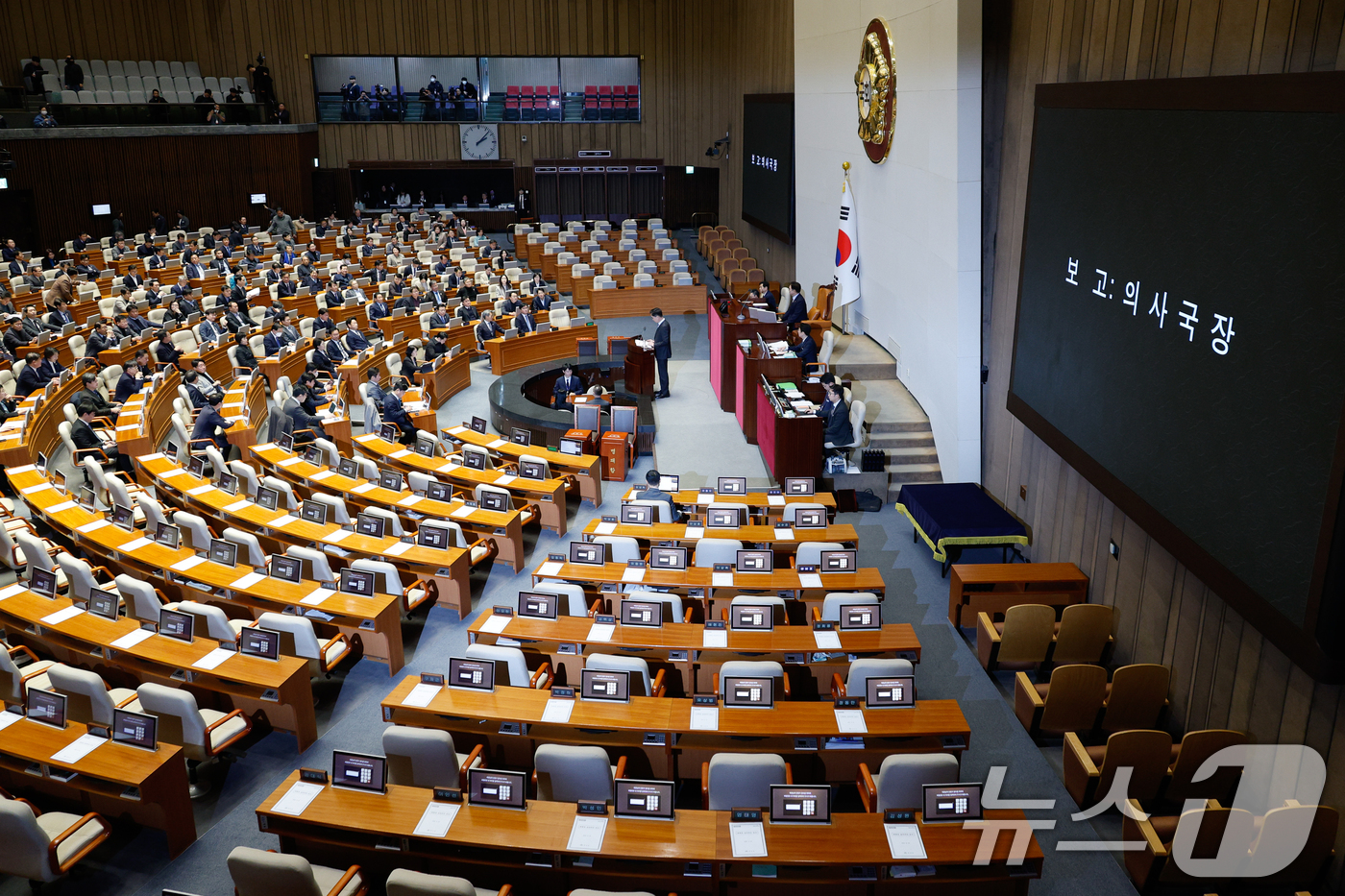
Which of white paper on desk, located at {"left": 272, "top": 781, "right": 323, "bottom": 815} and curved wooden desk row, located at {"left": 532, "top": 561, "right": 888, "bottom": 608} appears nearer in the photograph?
white paper on desk, located at {"left": 272, "top": 781, "right": 323, "bottom": 815}

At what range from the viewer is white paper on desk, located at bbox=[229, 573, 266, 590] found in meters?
7.91

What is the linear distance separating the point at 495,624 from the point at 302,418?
239 inches

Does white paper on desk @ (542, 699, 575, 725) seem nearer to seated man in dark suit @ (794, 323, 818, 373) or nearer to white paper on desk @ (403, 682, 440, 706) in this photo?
white paper on desk @ (403, 682, 440, 706)

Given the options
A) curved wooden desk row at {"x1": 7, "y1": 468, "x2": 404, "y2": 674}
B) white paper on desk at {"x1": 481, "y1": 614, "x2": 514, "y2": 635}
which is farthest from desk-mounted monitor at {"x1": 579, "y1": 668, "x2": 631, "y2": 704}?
curved wooden desk row at {"x1": 7, "y1": 468, "x2": 404, "y2": 674}

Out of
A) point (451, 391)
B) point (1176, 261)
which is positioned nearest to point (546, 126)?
point (451, 391)

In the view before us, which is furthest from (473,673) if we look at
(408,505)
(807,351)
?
(807,351)

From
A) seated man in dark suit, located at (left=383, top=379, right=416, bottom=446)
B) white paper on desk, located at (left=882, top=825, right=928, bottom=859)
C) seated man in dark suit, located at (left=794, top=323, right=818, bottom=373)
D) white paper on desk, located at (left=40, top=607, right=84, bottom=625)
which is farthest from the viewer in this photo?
Answer: seated man in dark suit, located at (left=794, top=323, right=818, bottom=373)

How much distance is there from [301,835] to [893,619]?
5495mm

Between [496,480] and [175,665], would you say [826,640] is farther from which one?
[496,480]

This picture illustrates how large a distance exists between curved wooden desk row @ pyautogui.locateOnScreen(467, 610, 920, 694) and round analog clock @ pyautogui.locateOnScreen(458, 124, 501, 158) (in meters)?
25.5

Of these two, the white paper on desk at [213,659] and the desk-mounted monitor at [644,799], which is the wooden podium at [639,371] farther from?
the desk-mounted monitor at [644,799]

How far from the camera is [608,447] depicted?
12.1 metres

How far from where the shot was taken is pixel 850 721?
6.02 metres

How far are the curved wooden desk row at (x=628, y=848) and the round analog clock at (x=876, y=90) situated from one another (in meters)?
10.3
